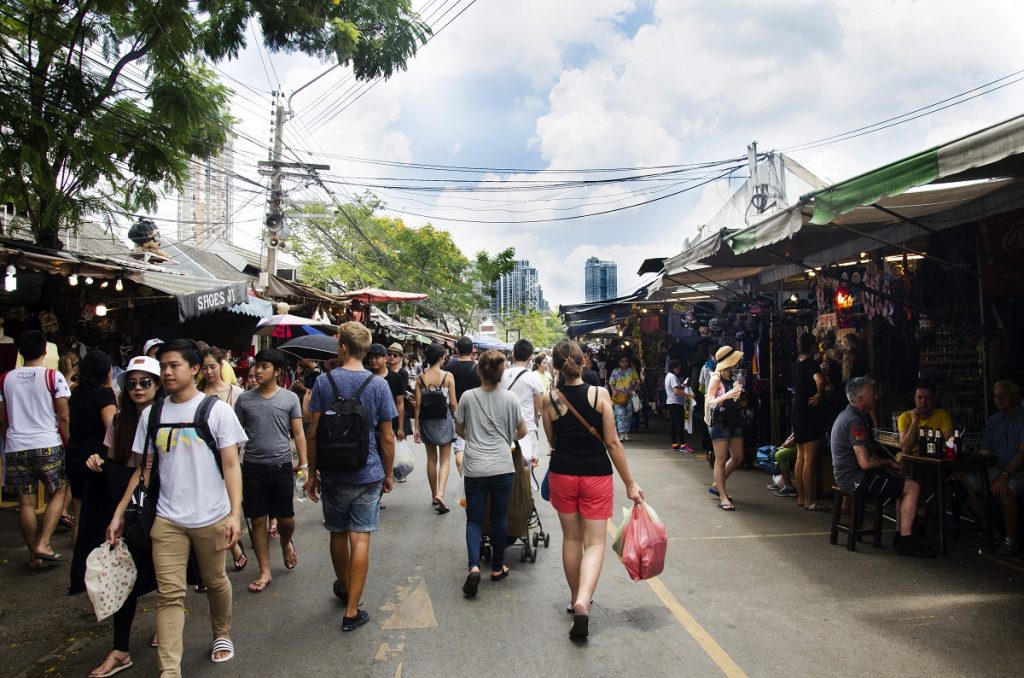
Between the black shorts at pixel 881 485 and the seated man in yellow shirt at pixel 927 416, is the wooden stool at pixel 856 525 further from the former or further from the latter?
the seated man in yellow shirt at pixel 927 416

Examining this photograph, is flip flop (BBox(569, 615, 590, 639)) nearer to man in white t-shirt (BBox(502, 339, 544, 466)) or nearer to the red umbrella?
man in white t-shirt (BBox(502, 339, 544, 466))

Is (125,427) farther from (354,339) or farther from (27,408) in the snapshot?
(27,408)

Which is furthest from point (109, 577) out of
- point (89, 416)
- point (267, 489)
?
point (89, 416)

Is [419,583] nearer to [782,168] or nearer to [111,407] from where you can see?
[111,407]

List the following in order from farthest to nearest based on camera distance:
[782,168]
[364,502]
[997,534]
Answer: [782,168]
[997,534]
[364,502]

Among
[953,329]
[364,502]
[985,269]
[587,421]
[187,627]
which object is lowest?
[187,627]

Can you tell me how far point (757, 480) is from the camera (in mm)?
9328

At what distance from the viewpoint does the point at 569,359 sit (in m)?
4.59

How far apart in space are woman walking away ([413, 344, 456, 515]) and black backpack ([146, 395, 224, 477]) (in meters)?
3.82

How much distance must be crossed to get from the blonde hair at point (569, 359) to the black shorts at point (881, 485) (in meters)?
3.14

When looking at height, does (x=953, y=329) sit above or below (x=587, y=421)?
→ above

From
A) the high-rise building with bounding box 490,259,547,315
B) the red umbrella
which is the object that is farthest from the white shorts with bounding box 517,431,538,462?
the high-rise building with bounding box 490,259,547,315

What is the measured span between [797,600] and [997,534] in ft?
9.78

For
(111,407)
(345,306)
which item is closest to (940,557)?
(111,407)
